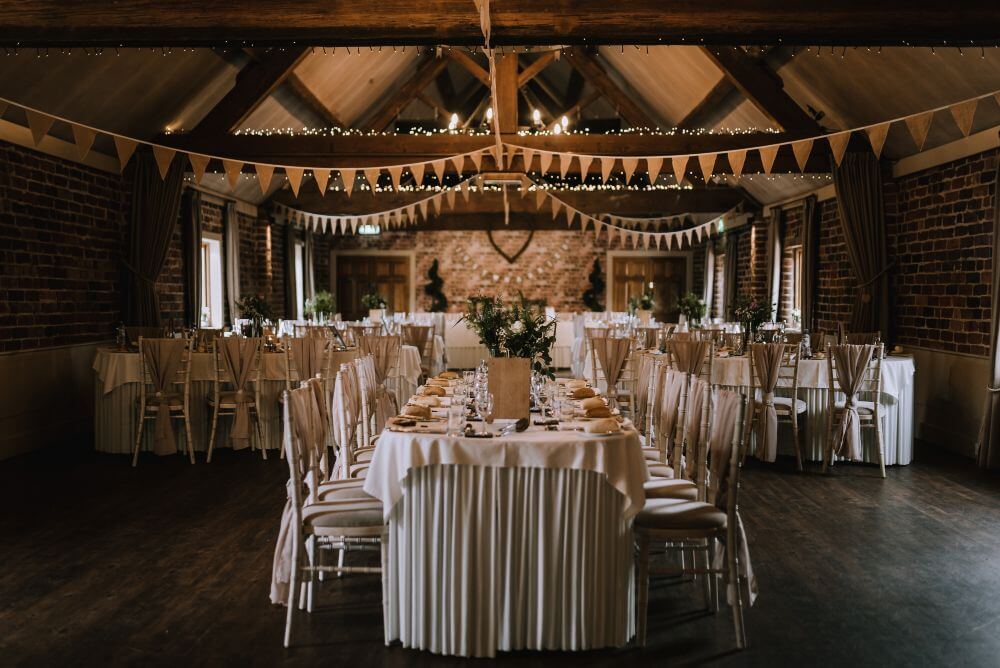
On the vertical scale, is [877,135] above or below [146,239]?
above

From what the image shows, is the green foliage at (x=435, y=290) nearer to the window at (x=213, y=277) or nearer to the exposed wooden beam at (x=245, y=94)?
the window at (x=213, y=277)

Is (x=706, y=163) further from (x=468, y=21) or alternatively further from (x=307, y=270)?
(x=307, y=270)

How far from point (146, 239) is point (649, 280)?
36.9 ft

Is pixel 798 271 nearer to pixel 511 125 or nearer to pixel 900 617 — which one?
pixel 511 125

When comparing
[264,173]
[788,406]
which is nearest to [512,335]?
[788,406]

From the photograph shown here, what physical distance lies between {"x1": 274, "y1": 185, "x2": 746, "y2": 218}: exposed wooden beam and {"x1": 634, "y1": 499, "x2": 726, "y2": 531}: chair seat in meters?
10.5

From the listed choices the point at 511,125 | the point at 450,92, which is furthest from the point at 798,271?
the point at 450,92

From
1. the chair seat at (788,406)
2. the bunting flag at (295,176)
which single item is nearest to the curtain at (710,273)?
the chair seat at (788,406)

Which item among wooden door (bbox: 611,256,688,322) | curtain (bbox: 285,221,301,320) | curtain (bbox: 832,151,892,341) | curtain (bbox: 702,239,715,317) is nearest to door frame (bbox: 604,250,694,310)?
wooden door (bbox: 611,256,688,322)

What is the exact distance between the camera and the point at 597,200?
13.4 metres

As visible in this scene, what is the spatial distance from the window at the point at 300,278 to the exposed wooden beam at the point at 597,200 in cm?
103

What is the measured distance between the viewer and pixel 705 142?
881 cm

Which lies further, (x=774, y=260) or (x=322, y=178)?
(x=774, y=260)

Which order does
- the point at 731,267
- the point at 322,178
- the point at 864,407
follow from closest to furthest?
the point at 864,407
the point at 322,178
the point at 731,267
